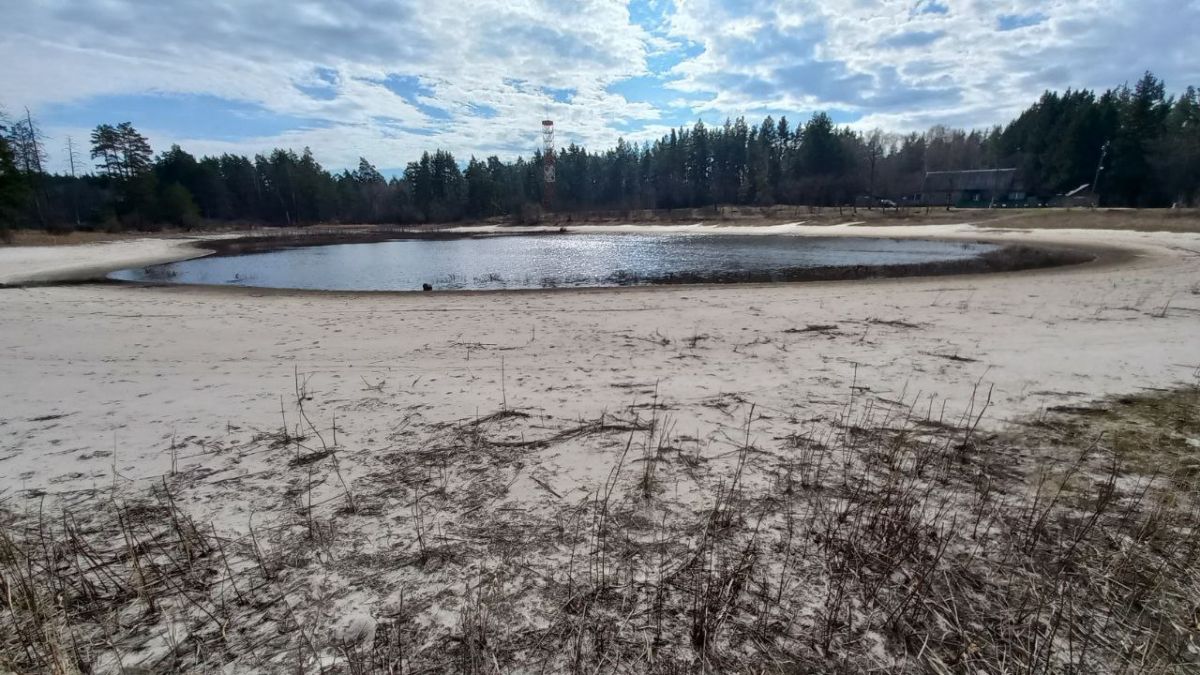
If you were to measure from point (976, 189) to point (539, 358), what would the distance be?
8531 cm

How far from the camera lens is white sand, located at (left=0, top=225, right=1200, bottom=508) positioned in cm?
514

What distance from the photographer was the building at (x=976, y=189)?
212 feet

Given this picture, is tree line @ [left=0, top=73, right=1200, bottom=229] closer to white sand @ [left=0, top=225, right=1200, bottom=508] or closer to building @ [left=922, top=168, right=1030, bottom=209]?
building @ [left=922, top=168, right=1030, bottom=209]

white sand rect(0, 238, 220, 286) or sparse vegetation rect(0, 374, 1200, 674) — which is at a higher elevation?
white sand rect(0, 238, 220, 286)

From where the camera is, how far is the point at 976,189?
69312mm

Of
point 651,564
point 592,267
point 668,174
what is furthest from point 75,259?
point 668,174

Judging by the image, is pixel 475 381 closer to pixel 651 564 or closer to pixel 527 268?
pixel 651 564

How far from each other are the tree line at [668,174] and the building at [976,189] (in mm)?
1713

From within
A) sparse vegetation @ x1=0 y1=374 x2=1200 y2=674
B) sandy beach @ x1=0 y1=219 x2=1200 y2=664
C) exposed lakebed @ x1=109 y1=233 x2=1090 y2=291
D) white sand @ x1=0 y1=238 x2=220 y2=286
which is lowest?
sparse vegetation @ x1=0 y1=374 x2=1200 y2=674

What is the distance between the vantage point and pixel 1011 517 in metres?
3.27

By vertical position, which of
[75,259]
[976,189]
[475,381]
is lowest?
[475,381]

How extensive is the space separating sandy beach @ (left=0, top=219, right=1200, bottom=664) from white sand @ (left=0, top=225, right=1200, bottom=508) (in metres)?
0.05

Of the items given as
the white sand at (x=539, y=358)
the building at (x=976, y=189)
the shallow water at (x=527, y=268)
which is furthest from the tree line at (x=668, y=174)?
the white sand at (x=539, y=358)

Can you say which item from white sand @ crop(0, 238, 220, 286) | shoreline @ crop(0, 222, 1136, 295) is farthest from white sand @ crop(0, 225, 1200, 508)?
white sand @ crop(0, 238, 220, 286)
